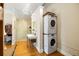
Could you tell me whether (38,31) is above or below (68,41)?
above

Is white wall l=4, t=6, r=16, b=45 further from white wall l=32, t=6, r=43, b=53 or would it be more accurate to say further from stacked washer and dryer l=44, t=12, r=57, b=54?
stacked washer and dryer l=44, t=12, r=57, b=54

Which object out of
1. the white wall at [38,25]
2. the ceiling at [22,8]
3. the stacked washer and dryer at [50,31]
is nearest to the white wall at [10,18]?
the ceiling at [22,8]

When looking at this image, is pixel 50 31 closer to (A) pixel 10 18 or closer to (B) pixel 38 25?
(B) pixel 38 25

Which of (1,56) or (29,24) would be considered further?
(29,24)

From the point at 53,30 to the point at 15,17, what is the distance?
692 mm

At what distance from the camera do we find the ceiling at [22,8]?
195cm

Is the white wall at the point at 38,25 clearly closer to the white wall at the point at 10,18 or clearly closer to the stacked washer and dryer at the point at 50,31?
the stacked washer and dryer at the point at 50,31

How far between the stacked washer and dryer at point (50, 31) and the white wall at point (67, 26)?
7cm

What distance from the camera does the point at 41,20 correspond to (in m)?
2.06

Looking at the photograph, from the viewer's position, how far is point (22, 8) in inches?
81.0

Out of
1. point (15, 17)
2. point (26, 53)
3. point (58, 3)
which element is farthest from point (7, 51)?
point (58, 3)

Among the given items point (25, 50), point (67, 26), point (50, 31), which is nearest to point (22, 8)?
point (50, 31)

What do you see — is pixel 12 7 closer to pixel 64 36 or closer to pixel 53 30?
pixel 53 30

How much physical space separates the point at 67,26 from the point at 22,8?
2.76ft
